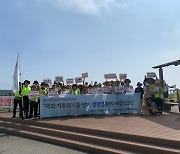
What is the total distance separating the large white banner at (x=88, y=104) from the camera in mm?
14031

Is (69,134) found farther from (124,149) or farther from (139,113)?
(139,113)

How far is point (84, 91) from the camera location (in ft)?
51.0

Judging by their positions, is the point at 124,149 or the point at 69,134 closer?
the point at 124,149

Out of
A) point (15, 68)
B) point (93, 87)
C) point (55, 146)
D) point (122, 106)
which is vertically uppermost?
point (15, 68)

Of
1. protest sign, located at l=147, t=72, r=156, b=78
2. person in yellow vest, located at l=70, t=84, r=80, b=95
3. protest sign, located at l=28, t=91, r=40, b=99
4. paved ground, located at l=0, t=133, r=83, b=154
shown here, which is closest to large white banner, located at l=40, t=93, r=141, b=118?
protest sign, located at l=28, t=91, r=40, b=99

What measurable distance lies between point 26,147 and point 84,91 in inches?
235

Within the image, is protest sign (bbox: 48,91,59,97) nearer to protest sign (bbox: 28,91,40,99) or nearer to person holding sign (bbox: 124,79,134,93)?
protest sign (bbox: 28,91,40,99)

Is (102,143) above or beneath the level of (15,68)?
beneath

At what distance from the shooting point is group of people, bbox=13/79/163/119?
14.6 m

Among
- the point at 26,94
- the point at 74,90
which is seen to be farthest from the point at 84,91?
the point at 26,94

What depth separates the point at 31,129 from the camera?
1245 cm

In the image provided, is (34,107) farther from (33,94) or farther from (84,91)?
(84,91)

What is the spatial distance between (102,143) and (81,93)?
260 inches

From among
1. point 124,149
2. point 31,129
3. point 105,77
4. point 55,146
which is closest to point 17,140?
point 31,129
